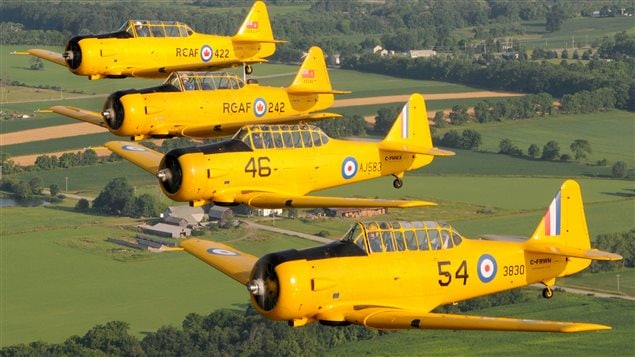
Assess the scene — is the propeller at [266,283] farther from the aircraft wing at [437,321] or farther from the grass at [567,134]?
the grass at [567,134]

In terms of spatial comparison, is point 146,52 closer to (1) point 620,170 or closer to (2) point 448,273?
(2) point 448,273

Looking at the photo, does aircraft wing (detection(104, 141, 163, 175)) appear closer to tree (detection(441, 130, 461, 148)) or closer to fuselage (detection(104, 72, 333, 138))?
fuselage (detection(104, 72, 333, 138))

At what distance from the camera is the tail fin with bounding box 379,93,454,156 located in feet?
235

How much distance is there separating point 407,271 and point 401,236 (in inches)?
46.2

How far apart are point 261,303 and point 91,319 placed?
60.3 metres

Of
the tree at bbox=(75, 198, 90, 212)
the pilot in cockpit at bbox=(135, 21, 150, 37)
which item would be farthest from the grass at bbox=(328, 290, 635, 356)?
the tree at bbox=(75, 198, 90, 212)

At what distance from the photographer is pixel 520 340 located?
338ft

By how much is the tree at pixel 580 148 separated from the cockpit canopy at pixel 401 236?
386 feet

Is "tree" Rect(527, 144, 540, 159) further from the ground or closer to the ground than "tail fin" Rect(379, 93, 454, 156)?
closer to the ground

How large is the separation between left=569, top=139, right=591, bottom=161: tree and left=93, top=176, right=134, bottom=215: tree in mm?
50536

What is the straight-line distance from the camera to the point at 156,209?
14525cm

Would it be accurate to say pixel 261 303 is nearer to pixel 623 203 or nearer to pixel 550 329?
pixel 550 329

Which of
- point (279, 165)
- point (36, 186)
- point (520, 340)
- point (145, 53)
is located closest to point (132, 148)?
point (145, 53)

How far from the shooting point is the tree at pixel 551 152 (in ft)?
566
